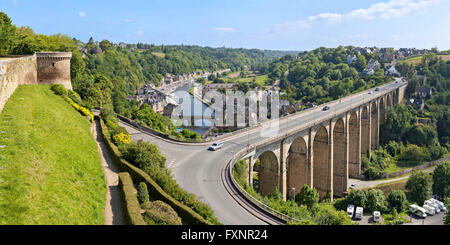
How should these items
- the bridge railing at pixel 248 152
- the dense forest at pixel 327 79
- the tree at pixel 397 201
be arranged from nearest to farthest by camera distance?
the bridge railing at pixel 248 152 < the tree at pixel 397 201 < the dense forest at pixel 327 79

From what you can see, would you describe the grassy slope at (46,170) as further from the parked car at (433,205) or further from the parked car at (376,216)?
the parked car at (433,205)

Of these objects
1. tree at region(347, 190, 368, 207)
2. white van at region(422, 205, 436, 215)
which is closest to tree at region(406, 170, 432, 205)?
white van at region(422, 205, 436, 215)

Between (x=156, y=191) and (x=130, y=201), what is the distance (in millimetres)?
2208

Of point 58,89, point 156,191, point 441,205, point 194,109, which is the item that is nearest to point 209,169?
point 156,191

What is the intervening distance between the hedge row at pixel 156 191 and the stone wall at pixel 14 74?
900 cm

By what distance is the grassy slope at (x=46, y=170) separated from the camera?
1461cm

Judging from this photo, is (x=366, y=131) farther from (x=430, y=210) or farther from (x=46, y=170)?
(x=46, y=170)

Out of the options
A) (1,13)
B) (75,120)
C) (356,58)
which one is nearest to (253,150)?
(75,120)

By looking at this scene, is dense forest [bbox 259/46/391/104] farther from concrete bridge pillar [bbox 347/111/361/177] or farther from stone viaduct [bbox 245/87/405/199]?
concrete bridge pillar [bbox 347/111/361/177]

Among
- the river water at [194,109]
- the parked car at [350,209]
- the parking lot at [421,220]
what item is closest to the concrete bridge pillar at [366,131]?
the parking lot at [421,220]

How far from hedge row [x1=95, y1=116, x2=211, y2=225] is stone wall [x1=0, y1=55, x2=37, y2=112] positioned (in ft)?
29.5

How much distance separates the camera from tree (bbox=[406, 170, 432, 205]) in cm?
5103

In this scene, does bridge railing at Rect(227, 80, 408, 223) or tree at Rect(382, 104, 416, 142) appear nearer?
bridge railing at Rect(227, 80, 408, 223)
